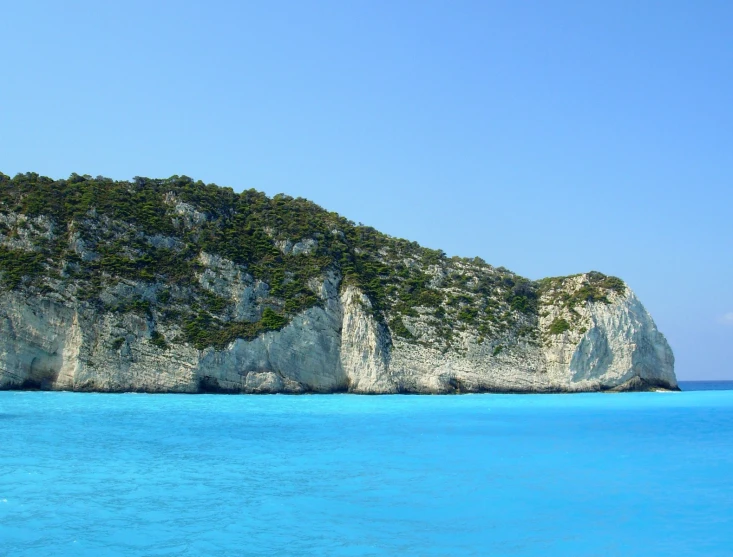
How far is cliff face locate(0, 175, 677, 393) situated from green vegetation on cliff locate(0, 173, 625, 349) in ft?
0.44

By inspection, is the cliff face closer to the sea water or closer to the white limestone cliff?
the white limestone cliff

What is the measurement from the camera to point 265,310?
50500 mm

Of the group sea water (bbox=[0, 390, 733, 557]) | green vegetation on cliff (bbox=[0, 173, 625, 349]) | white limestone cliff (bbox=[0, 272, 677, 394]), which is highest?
green vegetation on cliff (bbox=[0, 173, 625, 349])

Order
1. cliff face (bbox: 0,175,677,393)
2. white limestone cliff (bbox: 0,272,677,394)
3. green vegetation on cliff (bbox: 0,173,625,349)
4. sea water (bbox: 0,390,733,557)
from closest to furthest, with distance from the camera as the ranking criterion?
sea water (bbox: 0,390,733,557)
white limestone cliff (bbox: 0,272,677,394)
cliff face (bbox: 0,175,677,393)
green vegetation on cliff (bbox: 0,173,625,349)

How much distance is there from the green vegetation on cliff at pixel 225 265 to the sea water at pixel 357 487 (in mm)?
19365

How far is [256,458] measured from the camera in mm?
19094

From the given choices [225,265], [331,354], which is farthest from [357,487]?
[225,265]

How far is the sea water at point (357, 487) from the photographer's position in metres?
11.5

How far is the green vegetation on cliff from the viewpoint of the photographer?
157 feet

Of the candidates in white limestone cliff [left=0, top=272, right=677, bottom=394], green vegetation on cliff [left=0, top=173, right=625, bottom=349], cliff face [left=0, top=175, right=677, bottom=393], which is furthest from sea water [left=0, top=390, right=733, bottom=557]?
green vegetation on cliff [left=0, top=173, right=625, bottom=349]

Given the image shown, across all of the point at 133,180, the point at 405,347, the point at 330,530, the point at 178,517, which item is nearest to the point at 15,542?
the point at 178,517

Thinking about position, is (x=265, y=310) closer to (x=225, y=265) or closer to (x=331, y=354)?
(x=225, y=265)

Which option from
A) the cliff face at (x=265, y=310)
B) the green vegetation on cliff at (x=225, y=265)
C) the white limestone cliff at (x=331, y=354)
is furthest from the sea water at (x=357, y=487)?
the green vegetation on cliff at (x=225, y=265)

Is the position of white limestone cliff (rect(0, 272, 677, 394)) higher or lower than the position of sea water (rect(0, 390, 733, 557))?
higher
